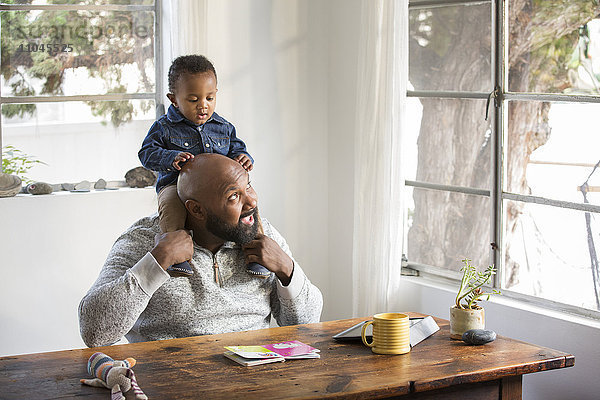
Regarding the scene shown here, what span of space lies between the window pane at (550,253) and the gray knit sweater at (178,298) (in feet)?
3.56

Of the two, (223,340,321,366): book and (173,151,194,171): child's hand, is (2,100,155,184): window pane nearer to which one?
(173,151,194,171): child's hand

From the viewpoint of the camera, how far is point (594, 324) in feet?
10.1

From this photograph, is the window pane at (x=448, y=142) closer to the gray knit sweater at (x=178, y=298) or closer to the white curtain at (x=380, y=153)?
the white curtain at (x=380, y=153)

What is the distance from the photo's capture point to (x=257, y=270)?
108 inches

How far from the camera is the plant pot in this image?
2.45 metres

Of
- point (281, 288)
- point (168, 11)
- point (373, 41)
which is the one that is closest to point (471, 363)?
point (281, 288)

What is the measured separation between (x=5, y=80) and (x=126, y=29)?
63 centimetres

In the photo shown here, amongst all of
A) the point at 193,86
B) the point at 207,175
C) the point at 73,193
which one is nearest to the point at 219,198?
the point at 207,175

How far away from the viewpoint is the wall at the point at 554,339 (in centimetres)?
308

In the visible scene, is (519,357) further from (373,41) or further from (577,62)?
(373,41)

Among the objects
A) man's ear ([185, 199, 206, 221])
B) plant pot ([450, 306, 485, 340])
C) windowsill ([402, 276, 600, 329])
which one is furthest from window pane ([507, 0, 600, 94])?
man's ear ([185, 199, 206, 221])

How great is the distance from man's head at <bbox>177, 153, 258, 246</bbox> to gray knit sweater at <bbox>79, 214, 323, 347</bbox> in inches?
→ 4.4

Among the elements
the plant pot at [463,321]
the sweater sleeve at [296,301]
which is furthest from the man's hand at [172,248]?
the plant pot at [463,321]

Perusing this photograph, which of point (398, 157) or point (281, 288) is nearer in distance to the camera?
point (281, 288)
